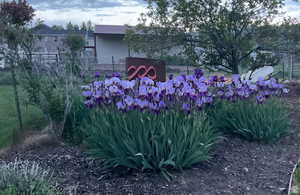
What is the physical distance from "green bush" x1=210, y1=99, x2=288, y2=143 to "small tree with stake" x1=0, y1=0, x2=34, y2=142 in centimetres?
362

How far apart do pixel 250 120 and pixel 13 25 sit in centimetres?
471

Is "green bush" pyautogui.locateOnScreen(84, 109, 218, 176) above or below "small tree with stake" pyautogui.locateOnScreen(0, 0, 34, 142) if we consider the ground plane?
below

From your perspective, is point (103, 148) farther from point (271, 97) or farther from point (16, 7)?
point (16, 7)

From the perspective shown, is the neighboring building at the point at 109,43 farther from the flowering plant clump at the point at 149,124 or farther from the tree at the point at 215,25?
the flowering plant clump at the point at 149,124

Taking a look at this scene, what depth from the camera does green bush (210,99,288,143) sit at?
629 cm

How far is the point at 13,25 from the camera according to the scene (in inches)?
316

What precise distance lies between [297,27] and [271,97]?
4220 mm

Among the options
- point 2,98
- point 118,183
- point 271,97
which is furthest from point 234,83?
point 2,98

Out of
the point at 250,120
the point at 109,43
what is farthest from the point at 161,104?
the point at 109,43

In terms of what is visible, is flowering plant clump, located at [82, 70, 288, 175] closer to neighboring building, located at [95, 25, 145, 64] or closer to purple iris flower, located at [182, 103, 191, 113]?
purple iris flower, located at [182, 103, 191, 113]

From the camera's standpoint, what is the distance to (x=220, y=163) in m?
5.29

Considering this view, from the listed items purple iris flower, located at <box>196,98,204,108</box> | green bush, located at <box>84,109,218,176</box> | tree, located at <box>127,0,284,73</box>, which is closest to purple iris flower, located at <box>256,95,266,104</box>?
purple iris flower, located at <box>196,98,204,108</box>

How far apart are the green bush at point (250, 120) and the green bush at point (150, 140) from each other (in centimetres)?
145

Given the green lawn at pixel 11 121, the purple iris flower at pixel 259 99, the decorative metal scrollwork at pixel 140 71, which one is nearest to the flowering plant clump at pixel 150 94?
the purple iris flower at pixel 259 99
